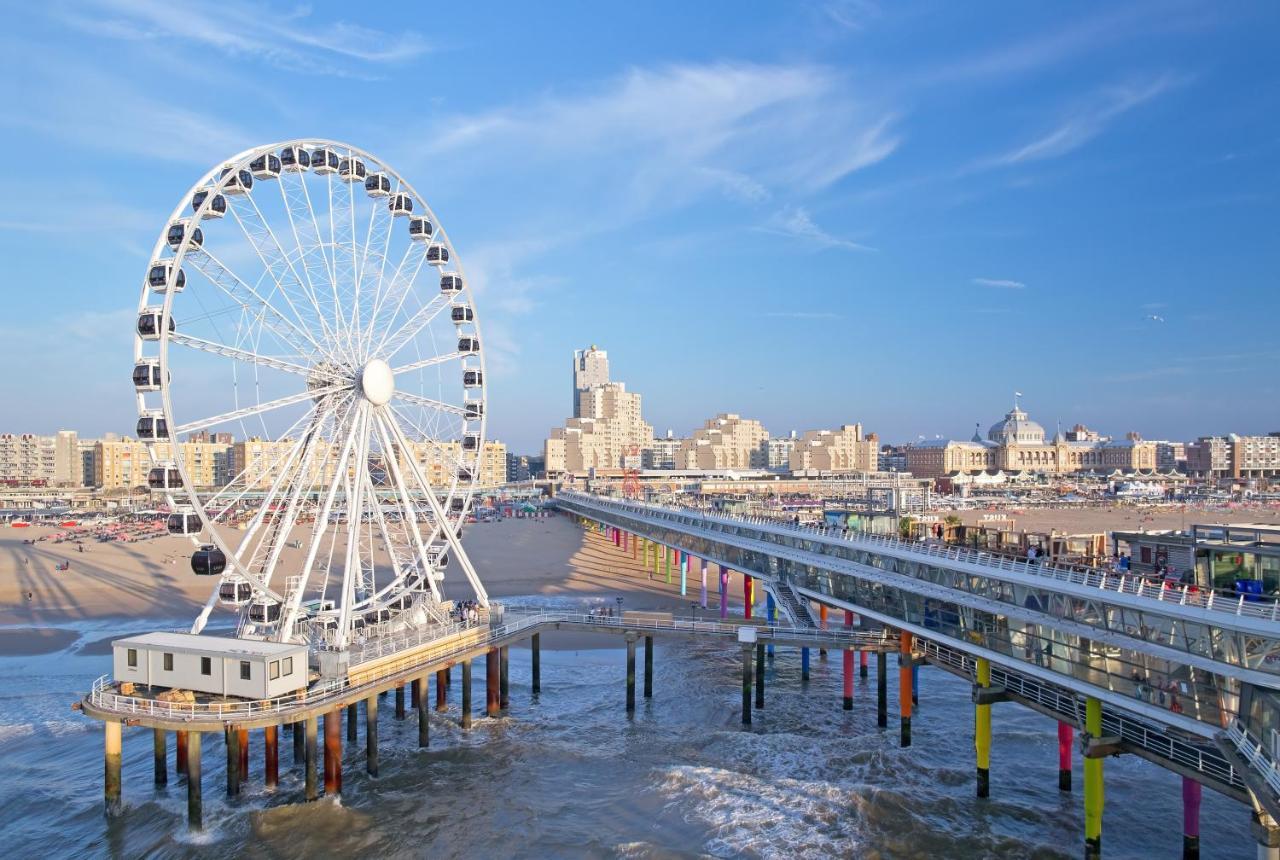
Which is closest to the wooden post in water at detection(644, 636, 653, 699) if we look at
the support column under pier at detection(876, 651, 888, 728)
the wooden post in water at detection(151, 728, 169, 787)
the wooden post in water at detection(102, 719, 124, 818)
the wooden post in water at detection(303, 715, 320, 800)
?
the support column under pier at detection(876, 651, 888, 728)

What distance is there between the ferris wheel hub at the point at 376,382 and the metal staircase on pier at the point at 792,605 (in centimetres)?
1767

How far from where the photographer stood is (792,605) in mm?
38562

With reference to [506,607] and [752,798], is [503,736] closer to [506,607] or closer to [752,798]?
[752,798]

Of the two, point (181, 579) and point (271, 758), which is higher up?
point (271, 758)

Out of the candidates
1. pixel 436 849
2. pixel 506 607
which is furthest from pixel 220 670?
pixel 506 607

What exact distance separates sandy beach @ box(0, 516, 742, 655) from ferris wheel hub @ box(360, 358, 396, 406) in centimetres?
2619

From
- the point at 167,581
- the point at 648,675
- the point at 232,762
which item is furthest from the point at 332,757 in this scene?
the point at 167,581

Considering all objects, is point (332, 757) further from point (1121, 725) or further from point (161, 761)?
point (1121, 725)

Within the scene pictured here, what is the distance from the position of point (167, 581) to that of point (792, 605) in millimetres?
49259

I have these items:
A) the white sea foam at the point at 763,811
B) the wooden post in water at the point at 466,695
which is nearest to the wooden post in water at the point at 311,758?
the wooden post in water at the point at 466,695

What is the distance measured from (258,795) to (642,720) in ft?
44.1

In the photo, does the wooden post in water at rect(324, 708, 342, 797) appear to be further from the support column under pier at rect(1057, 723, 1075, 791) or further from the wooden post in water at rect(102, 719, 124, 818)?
the support column under pier at rect(1057, 723, 1075, 791)

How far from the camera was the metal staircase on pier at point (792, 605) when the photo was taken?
122 feet

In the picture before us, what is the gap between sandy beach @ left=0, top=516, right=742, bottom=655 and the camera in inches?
A: 2184
